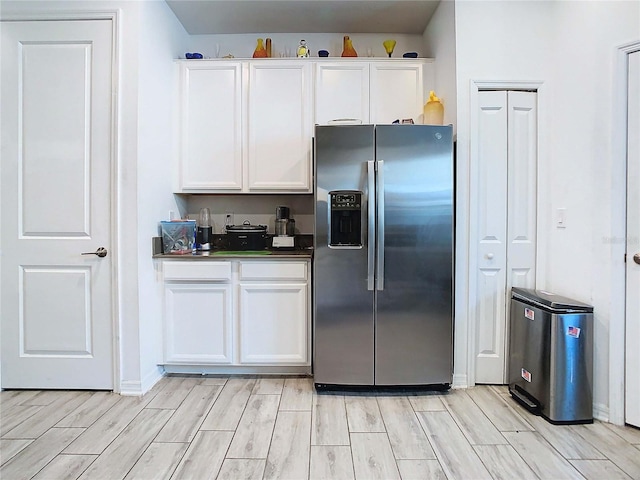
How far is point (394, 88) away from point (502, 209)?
1228 millimetres

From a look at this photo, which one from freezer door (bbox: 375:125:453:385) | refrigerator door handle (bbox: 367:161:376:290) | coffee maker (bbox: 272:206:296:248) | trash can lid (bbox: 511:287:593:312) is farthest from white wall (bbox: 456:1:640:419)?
coffee maker (bbox: 272:206:296:248)

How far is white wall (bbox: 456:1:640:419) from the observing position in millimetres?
2023

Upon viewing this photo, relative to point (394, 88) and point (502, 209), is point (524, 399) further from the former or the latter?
point (394, 88)

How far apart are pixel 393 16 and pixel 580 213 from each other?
6.44 feet

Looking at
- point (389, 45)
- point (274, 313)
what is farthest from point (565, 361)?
point (389, 45)

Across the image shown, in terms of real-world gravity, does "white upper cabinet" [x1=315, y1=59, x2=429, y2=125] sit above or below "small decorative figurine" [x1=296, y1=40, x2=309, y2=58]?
→ below

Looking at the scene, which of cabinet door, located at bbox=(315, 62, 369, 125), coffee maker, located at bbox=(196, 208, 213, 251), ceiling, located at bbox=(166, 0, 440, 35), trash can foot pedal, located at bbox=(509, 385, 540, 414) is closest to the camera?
trash can foot pedal, located at bbox=(509, 385, 540, 414)

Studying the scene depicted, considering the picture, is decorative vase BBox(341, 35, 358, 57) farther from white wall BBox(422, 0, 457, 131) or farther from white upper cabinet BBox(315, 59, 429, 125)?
white wall BBox(422, 0, 457, 131)

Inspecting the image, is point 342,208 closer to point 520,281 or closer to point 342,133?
point 342,133

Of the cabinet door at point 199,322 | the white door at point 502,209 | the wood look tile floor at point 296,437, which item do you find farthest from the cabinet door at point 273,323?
the white door at point 502,209

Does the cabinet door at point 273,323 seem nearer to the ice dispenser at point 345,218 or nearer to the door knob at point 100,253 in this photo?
the ice dispenser at point 345,218

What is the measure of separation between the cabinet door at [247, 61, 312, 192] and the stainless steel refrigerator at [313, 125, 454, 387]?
0.57 meters

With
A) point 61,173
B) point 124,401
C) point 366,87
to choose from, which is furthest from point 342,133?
point 124,401

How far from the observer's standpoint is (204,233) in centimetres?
294
